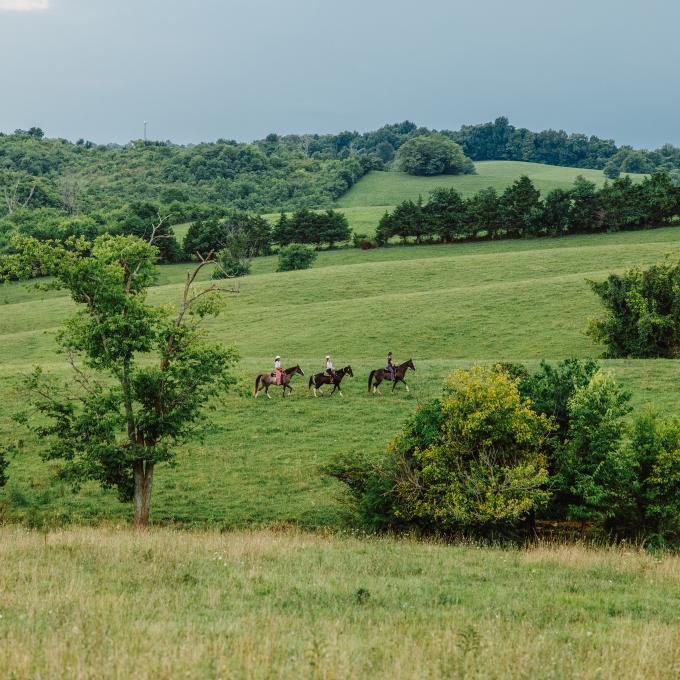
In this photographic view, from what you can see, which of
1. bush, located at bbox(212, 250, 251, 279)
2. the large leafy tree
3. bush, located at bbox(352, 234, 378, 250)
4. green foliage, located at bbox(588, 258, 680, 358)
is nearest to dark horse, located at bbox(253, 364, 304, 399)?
the large leafy tree

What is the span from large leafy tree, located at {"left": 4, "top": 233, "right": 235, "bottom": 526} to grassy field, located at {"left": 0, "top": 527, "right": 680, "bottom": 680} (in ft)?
19.1

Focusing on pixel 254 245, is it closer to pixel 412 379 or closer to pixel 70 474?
pixel 412 379

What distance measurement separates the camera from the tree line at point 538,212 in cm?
11069

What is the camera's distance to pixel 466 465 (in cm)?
2464

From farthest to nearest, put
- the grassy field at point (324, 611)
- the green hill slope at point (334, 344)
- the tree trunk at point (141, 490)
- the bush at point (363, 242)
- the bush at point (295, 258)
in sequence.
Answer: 1. the bush at point (363, 242)
2. the bush at point (295, 258)
3. the green hill slope at point (334, 344)
4. the tree trunk at point (141, 490)
5. the grassy field at point (324, 611)

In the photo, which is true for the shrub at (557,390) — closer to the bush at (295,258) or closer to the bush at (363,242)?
the bush at (295,258)

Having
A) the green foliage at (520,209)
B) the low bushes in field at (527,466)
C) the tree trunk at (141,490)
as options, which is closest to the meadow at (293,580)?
the tree trunk at (141,490)

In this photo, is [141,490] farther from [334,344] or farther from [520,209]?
[520,209]

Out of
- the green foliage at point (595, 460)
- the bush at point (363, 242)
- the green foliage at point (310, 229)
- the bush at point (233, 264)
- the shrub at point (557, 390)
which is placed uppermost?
the green foliage at point (310, 229)

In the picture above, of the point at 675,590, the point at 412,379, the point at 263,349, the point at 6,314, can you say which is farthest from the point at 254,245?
the point at 675,590

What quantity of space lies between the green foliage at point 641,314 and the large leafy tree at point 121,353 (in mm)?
39111

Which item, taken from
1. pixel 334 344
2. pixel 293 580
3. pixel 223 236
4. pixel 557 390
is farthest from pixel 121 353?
pixel 223 236

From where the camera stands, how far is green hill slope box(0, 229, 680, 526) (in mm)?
32562

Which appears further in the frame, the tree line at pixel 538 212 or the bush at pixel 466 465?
the tree line at pixel 538 212
